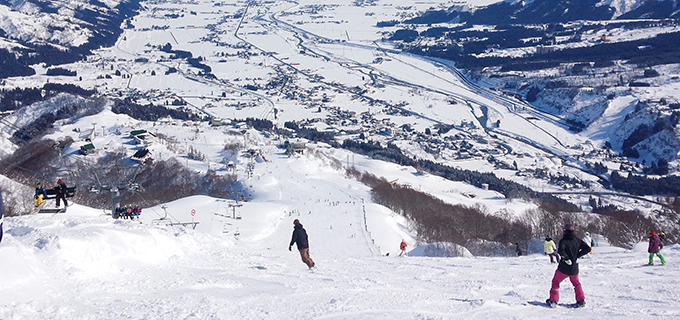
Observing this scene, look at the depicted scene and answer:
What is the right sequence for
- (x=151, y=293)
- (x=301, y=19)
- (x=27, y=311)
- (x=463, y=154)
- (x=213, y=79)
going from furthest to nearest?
(x=301, y=19), (x=213, y=79), (x=463, y=154), (x=151, y=293), (x=27, y=311)

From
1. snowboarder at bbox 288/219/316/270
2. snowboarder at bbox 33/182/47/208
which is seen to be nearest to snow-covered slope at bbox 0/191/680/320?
snowboarder at bbox 288/219/316/270

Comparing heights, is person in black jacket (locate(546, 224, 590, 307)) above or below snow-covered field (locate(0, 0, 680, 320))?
above

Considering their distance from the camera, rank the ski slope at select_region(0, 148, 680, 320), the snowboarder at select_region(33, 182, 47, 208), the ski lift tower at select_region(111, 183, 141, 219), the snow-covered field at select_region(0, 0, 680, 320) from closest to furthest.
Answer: the ski slope at select_region(0, 148, 680, 320)
the snow-covered field at select_region(0, 0, 680, 320)
the snowboarder at select_region(33, 182, 47, 208)
the ski lift tower at select_region(111, 183, 141, 219)

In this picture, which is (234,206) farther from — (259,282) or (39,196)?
(259,282)

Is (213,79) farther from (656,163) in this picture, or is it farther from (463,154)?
(656,163)

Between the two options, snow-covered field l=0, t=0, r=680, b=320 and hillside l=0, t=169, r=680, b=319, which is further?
snow-covered field l=0, t=0, r=680, b=320

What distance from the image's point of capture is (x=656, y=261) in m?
10.9

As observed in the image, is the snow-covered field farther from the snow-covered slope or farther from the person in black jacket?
the person in black jacket

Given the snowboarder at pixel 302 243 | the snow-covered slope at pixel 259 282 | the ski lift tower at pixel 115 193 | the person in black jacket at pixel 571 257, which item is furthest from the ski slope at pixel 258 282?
the ski lift tower at pixel 115 193

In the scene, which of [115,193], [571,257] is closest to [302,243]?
[571,257]

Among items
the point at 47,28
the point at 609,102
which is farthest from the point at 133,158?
the point at 47,28

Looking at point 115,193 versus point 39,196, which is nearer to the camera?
point 39,196

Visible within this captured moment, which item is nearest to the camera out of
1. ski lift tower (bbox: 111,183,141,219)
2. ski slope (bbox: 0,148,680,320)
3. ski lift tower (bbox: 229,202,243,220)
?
ski slope (bbox: 0,148,680,320)

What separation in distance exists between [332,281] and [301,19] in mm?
150770
